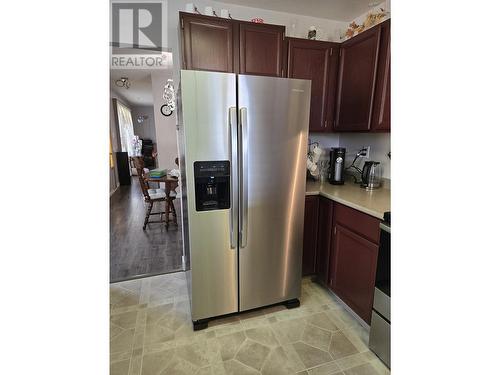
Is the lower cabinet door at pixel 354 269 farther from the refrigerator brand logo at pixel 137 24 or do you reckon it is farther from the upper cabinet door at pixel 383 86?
the refrigerator brand logo at pixel 137 24

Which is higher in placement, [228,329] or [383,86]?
[383,86]

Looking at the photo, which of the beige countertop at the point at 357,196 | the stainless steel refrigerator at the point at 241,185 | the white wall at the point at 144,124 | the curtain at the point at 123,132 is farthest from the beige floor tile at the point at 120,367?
the white wall at the point at 144,124

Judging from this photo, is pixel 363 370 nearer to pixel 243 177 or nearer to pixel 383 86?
pixel 243 177

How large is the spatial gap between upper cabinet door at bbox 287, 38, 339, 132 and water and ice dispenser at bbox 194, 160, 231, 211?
45.2 inches

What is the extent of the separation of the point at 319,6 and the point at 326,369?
2.84 metres

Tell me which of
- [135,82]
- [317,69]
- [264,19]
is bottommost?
[317,69]

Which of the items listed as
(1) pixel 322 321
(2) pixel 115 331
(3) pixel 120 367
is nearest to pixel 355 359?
(1) pixel 322 321

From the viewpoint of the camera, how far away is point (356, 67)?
2.05 m

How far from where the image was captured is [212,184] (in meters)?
1.57

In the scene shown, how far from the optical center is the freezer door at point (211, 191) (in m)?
1.45
